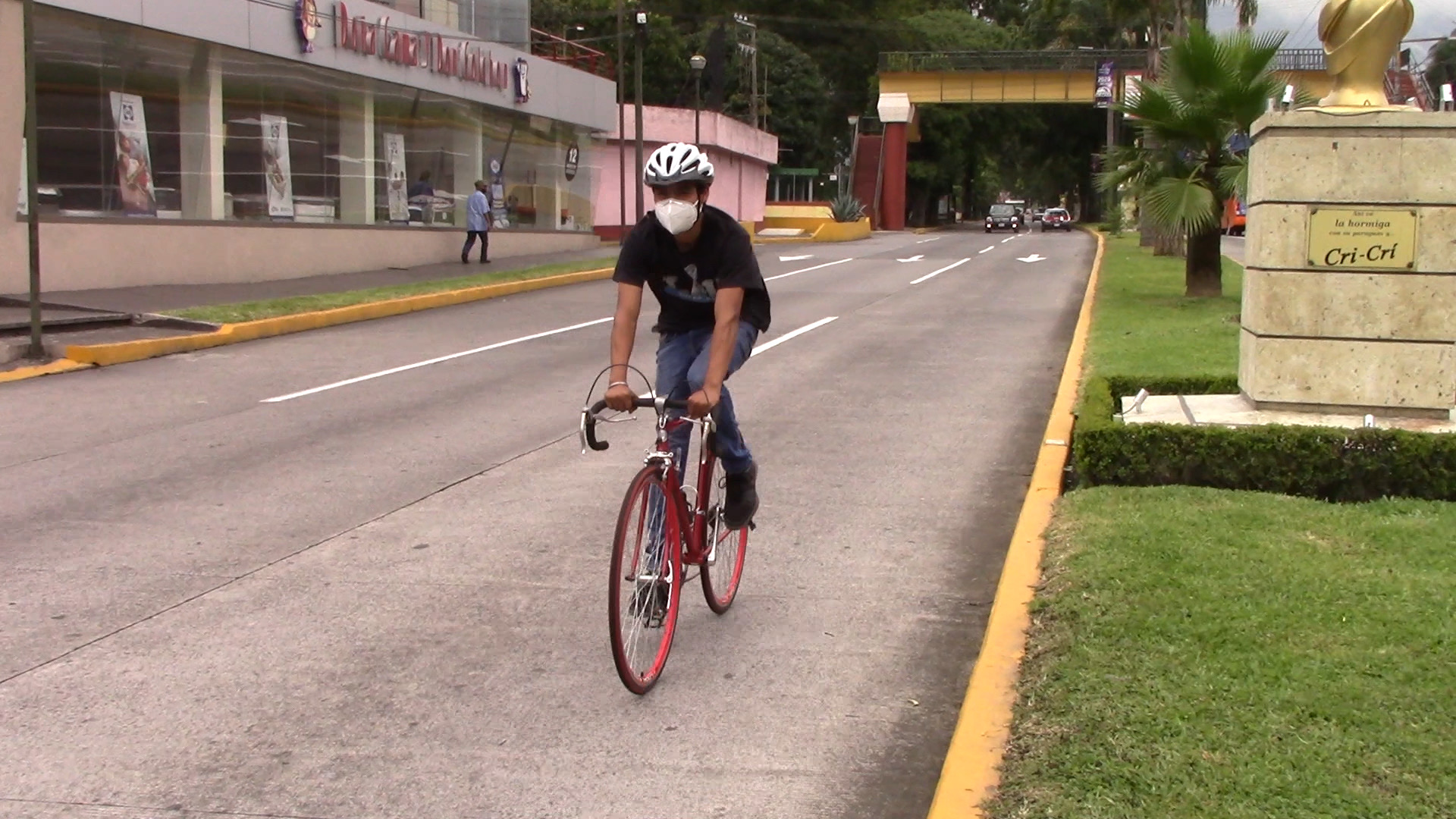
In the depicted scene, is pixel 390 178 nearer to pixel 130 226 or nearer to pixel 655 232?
pixel 130 226

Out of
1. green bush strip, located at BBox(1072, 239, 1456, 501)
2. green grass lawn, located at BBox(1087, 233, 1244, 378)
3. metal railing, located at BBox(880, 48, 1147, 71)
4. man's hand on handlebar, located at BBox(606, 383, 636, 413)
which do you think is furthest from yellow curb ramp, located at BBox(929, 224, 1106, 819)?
metal railing, located at BBox(880, 48, 1147, 71)

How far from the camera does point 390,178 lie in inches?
1113

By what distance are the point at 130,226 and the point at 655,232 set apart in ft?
55.8

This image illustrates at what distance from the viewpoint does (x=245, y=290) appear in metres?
21.5

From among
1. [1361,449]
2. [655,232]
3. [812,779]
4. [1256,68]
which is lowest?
[812,779]

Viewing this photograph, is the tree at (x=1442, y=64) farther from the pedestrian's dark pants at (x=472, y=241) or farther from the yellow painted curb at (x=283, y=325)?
the yellow painted curb at (x=283, y=325)

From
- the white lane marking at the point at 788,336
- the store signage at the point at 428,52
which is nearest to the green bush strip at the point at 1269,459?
the white lane marking at the point at 788,336

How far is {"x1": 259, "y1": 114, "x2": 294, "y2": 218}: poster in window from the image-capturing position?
23984 mm

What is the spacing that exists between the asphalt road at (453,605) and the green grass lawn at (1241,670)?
469 millimetres

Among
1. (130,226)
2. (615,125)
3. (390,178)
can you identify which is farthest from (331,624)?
(615,125)

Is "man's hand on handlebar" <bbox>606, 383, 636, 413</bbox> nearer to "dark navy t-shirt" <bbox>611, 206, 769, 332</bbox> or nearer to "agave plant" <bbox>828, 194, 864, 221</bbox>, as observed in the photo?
"dark navy t-shirt" <bbox>611, 206, 769, 332</bbox>

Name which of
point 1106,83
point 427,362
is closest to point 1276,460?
point 427,362

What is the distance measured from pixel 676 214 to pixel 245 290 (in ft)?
58.7

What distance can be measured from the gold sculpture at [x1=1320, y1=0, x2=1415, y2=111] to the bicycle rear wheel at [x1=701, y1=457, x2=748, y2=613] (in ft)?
15.6
